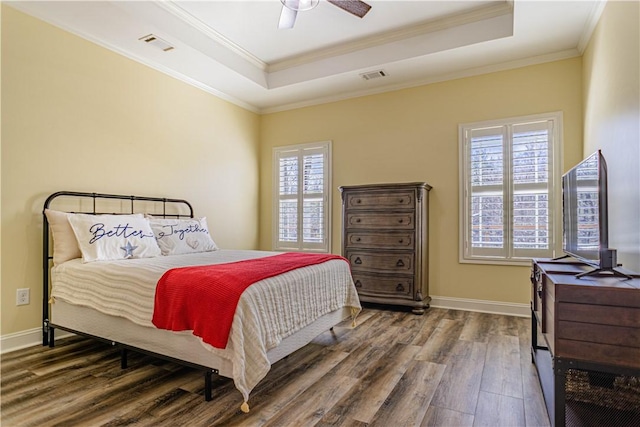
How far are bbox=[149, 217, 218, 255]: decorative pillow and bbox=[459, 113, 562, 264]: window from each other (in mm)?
2866

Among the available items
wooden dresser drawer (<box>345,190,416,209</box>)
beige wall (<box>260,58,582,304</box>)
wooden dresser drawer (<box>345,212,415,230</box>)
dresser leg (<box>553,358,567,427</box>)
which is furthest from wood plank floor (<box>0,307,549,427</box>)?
wooden dresser drawer (<box>345,190,416,209</box>)

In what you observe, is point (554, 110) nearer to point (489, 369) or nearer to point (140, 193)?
point (489, 369)

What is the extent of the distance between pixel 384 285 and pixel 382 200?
97cm

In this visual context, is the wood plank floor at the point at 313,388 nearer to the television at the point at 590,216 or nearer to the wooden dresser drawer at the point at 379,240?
the television at the point at 590,216

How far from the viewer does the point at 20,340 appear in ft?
9.04

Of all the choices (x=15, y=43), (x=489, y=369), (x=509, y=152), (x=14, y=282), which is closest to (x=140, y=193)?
(x=14, y=282)

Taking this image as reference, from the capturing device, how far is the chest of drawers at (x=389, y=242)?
3873 mm

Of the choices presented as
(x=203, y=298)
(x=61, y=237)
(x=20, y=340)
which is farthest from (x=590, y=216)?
(x=20, y=340)

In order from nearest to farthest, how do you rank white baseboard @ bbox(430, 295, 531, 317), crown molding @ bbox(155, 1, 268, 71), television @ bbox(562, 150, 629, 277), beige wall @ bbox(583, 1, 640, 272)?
television @ bbox(562, 150, 629, 277) < beige wall @ bbox(583, 1, 640, 272) < crown molding @ bbox(155, 1, 268, 71) < white baseboard @ bbox(430, 295, 531, 317)

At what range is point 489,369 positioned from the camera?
2.40 meters

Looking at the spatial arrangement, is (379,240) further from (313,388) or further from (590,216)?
(590,216)

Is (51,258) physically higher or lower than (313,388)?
higher

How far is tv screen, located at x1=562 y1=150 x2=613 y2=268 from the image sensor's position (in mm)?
1729

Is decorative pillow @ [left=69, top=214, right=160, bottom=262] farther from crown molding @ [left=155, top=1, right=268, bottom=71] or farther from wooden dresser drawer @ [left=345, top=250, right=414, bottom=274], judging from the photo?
wooden dresser drawer @ [left=345, top=250, right=414, bottom=274]
